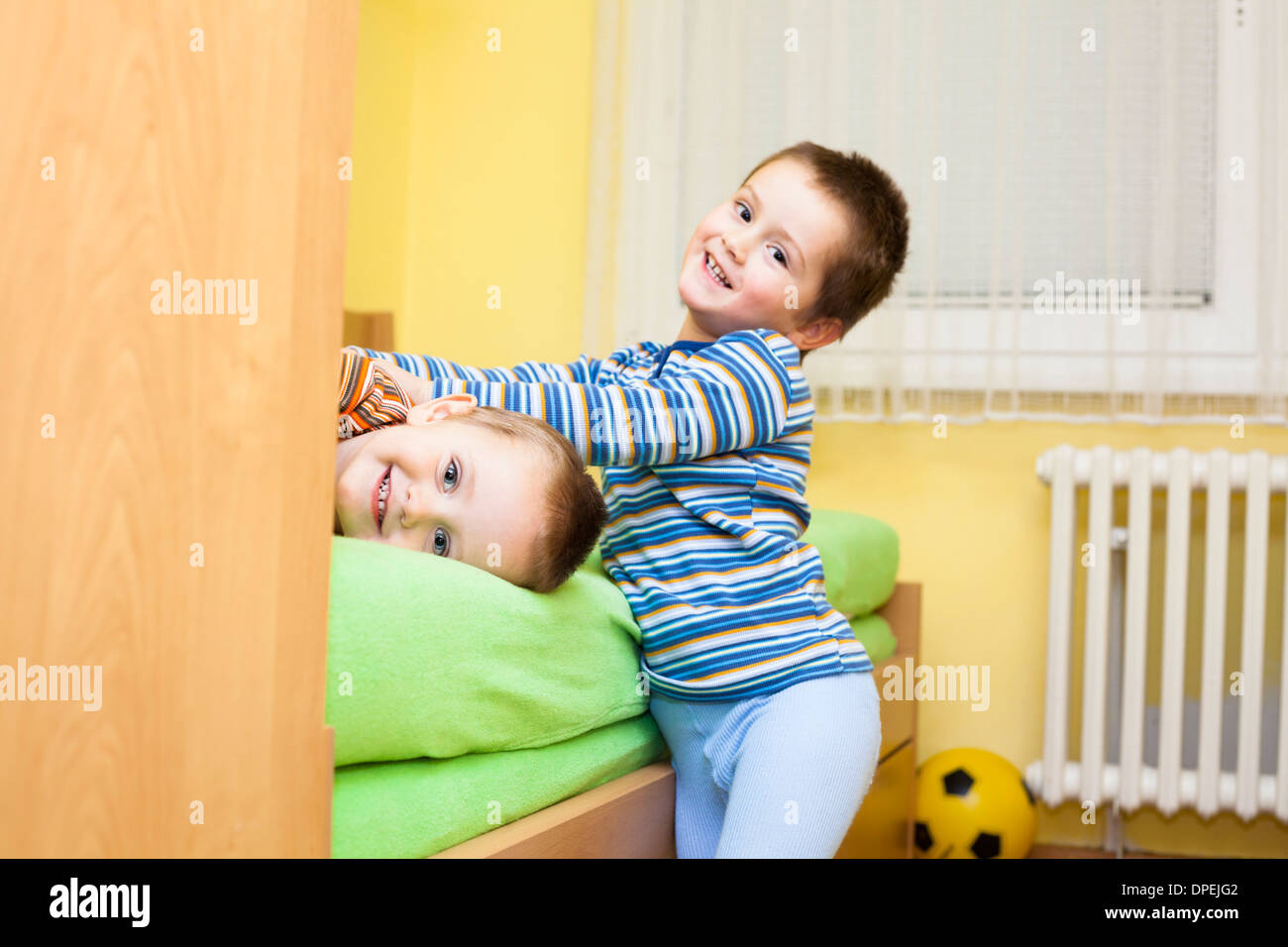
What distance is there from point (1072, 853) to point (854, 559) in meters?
0.83

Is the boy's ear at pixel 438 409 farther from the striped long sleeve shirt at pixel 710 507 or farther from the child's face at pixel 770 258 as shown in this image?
the child's face at pixel 770 258

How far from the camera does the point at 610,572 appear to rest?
1.08 meters

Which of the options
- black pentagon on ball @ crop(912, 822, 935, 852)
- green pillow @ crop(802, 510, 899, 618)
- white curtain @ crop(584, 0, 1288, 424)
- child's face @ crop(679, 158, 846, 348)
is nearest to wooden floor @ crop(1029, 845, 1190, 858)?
black pentagon on ball @ crop(912, 822, 935, 852)

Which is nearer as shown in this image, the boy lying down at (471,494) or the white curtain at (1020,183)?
the boy lying down at (471,494)

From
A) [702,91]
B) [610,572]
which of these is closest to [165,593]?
[610,572]

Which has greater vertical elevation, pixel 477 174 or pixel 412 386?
pixel 477 174

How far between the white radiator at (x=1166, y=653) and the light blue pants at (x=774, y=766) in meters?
0.99

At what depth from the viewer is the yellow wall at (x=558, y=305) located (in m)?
2.05

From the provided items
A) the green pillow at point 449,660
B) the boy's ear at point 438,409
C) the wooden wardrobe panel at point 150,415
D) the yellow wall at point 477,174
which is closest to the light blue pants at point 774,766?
the green pillow at point 449,660

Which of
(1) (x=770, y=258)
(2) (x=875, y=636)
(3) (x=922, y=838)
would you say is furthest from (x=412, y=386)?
(3) (x=922, y=838)

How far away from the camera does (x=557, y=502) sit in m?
0.86

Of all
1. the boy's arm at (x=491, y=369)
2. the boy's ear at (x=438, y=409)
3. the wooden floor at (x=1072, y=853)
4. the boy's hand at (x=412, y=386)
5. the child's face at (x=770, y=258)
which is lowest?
the wooden floor at (x=1072, y=853)

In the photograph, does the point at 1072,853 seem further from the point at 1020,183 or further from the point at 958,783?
the point at 1020,183
